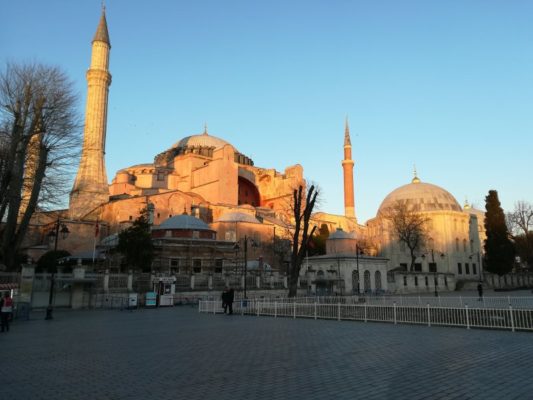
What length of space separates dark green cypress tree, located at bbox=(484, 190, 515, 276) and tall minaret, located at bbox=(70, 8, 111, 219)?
3912cm

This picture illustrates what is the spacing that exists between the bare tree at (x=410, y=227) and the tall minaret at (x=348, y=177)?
12.8 metres

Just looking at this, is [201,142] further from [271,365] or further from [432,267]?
[271,365]

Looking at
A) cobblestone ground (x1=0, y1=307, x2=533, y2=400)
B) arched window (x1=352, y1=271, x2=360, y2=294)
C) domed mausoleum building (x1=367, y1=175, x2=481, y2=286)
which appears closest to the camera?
cobblestone ground (x1=0, y1=307, x2=533, y2=400)

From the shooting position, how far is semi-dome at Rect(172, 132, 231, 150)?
6284cm

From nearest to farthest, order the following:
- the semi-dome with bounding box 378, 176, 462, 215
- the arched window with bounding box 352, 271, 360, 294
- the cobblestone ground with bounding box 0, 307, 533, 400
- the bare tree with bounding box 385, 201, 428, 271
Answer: the cobblestone ground with bounding box 0, 307, 533, 400
the arched window with bounding box 352, 271, 360, 294
the bare tree with bounding box 385, 201, 428, 271
the semi-dome with bounding box 378, 176, 462, 215

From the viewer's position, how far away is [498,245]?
43.9 meters

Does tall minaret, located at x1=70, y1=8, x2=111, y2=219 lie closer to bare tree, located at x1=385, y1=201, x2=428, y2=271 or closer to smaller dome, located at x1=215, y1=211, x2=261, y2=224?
smaller dome, located at x1=215, y1=211, x2=261, y2=224

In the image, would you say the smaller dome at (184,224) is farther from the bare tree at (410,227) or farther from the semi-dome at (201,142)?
the semi-dome at (201,142)

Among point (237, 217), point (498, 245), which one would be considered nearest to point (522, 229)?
point (498, 245)

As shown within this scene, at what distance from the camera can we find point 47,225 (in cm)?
4506

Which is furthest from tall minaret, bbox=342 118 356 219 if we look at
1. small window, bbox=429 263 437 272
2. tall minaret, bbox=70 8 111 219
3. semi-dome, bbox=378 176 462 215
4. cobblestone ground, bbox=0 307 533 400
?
cobblestone ground, bbox=0 307 533 400

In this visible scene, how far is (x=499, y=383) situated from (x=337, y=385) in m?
2.01

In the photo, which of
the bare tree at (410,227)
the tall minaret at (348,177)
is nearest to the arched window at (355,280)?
the bare tree at (410,227)

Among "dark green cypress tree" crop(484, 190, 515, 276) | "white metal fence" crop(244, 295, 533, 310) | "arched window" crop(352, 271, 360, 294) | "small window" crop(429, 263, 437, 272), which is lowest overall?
"white metal fence" crop(244, 295, 533, 310)
